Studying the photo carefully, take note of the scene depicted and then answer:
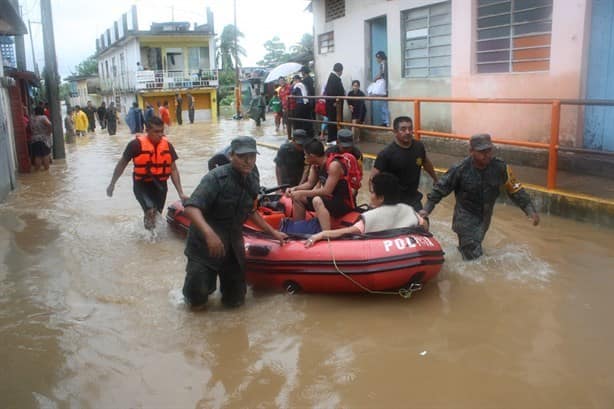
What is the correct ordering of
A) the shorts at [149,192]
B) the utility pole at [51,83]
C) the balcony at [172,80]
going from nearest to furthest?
the shorts at [149,192]
the utility pole at [51,83]
the balcony at [172,80]

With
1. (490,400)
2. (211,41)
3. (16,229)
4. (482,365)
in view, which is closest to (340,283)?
(482,365)

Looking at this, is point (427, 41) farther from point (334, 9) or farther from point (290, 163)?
point (290, 163)

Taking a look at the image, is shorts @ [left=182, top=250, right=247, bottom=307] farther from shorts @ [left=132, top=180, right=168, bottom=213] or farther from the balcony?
the balcony

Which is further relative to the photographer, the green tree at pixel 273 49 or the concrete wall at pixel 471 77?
the green tree at pixel 273 49

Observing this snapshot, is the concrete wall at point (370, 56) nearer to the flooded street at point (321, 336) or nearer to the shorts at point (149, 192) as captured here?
the flooded street at point (321, 336)

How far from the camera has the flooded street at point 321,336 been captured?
391cm

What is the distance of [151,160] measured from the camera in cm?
728

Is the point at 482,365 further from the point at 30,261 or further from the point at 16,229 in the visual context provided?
the point at 16,229

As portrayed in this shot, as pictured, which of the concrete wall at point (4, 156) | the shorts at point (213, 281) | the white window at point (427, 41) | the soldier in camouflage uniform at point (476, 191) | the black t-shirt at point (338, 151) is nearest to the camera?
the shorts at point (213, 281)

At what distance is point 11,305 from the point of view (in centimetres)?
564

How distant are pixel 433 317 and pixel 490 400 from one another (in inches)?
53.5

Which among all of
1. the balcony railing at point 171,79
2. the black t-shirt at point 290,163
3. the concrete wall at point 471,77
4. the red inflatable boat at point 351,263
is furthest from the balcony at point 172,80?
the red inflatable boat at point 351,263

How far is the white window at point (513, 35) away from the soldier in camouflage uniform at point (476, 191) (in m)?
4.17

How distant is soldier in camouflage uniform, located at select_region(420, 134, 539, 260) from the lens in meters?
5.75
